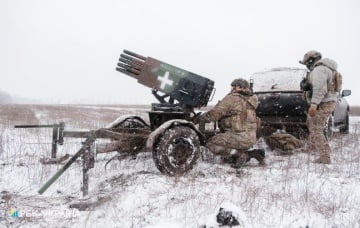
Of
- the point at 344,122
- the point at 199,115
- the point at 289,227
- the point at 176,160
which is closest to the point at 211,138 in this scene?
the point at 199,115

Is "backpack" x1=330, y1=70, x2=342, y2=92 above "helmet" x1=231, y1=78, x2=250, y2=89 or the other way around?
above

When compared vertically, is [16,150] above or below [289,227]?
above

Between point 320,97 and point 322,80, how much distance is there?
276mm

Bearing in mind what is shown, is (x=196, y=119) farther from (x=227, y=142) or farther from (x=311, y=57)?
(x=311, y=57)

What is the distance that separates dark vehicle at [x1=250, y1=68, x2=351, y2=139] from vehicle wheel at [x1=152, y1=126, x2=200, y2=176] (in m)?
3.01

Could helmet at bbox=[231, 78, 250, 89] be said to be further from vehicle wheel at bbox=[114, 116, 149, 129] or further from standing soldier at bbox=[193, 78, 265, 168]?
vehicle wheel at bbox=[114, 116, 149, 129]

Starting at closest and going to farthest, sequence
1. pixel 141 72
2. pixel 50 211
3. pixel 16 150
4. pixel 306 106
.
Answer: pixel 50 211 → pixel 141 72 → pixel 16 150 → pixel 306 106

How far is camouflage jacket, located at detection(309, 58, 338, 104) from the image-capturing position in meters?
5.09

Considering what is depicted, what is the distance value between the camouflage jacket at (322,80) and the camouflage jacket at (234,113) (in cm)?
98

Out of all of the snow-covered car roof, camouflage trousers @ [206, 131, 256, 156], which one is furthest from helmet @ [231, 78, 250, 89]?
the snow-covered car roof

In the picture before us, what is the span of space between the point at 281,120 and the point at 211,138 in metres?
2.75

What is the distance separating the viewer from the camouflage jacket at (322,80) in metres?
5.09

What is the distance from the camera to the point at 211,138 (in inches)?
198

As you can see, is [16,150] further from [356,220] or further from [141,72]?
[356,220]
